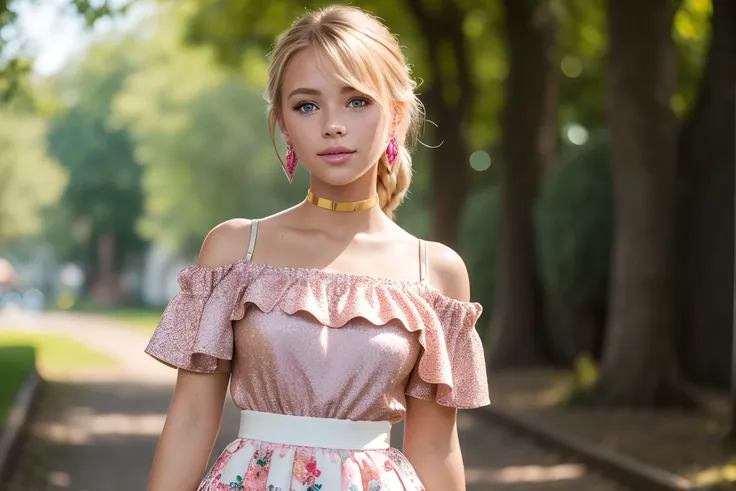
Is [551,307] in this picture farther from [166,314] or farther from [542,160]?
[166,314]

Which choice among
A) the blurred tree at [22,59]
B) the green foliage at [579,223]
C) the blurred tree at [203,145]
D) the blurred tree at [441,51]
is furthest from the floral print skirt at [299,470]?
the blurred tree at [203,145]

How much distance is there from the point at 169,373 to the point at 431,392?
24.6m

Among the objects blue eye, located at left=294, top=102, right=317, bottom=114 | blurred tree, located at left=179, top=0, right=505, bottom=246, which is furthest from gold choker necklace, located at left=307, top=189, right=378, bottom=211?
blurred tree, located at left=179, top=0, right=505, bottom=246

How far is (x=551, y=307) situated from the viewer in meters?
23.0

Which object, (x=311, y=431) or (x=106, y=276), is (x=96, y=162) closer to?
(x=106, y=276)

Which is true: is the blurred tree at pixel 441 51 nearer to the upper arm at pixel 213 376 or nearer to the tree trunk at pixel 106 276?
the upper arm at pixel 213 376

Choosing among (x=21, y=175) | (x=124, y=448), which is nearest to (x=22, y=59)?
(x=124, y=448)

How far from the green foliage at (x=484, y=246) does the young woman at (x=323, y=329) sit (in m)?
23.9

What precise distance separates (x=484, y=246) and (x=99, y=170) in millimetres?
68818

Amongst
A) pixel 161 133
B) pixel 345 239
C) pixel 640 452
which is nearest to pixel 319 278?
pixel 345 239

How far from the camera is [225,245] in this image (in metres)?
3.32

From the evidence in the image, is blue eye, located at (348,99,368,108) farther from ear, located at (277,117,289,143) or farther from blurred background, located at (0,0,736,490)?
blurred background, located at (0,0,736,490)

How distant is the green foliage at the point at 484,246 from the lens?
90.2 feet

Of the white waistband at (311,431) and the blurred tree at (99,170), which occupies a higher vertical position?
the white waistband at (311,431)
